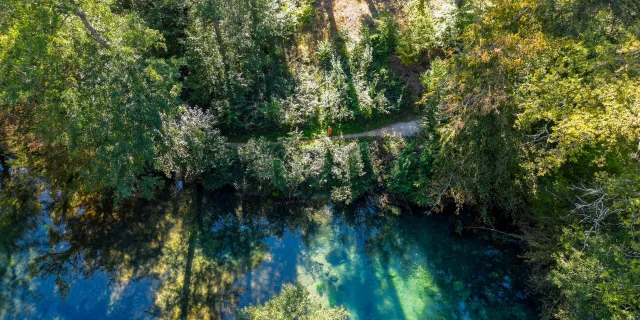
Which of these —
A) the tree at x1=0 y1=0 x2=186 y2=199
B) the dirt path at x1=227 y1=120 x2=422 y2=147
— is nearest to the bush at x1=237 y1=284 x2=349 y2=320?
the tree at x1=0 y1=0 x2=186 y2=199

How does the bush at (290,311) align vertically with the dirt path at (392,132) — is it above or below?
below

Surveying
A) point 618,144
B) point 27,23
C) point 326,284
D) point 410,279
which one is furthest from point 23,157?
point 618,144

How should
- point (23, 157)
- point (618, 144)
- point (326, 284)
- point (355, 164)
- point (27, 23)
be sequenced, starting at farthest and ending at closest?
point (23, 157) → point (355, 164) → point (326, 284) → point (27, 23) → point (618, 144)

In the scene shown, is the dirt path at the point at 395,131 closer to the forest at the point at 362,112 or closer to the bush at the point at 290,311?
the forest at the point at 362,112

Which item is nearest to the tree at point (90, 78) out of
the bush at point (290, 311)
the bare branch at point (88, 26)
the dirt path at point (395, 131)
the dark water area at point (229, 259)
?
the bare branch at point (88, 26)

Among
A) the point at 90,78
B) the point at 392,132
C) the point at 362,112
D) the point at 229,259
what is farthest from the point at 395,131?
the point at 90,78

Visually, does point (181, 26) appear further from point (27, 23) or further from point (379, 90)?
point (379, 90)
